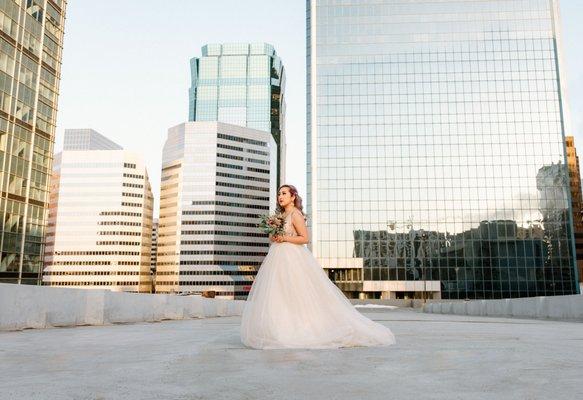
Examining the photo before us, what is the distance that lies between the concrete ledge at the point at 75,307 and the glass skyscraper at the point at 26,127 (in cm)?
4574

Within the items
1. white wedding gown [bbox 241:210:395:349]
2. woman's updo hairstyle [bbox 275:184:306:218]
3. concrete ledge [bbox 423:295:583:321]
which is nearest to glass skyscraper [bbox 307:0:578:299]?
concrete ledge [bbox 423:295:583:321]

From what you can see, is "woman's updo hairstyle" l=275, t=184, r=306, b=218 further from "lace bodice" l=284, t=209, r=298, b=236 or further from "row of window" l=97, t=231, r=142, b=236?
"row of window" l=97, t=231, r=142, b=236

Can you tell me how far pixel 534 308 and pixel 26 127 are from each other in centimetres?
6005

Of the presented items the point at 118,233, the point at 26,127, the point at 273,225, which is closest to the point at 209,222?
the point at 118,233

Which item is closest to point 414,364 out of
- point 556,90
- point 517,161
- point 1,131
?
point 1,131

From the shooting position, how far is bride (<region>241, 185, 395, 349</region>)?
22.9 feet

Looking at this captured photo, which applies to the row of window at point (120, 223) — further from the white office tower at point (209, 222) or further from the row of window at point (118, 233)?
the white office tower at point (209, 222)

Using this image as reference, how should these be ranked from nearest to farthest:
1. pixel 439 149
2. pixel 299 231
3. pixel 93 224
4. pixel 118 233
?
pixel 299 231
pixel 439 149
pixel 93 224
pixel 118 233

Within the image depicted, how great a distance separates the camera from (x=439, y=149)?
85.7 meters

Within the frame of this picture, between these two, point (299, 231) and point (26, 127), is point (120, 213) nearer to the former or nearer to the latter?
point (26, 127)

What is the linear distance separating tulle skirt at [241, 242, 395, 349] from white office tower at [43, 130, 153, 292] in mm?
195611

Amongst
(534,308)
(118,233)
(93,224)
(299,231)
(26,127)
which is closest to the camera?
(299,231)

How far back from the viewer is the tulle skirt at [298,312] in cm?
696

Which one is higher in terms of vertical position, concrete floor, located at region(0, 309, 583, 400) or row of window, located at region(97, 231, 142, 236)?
row of window, located at region(97, 231, 142, 236)
